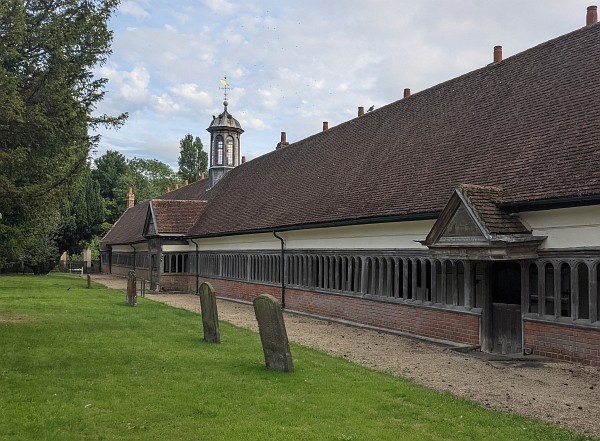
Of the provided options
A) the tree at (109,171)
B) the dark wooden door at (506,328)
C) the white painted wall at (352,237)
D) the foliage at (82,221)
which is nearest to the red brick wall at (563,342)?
the dark wooden door at (506,328)

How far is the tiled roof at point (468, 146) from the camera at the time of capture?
11758 mm

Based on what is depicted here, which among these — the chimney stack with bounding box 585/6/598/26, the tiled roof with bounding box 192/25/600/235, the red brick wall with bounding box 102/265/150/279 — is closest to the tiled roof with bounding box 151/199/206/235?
the tiled roof with bounding box 192/25/600/235

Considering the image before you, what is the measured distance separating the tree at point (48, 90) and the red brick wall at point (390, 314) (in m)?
8.32

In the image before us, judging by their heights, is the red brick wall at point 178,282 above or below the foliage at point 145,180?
below

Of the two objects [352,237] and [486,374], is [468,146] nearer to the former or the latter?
[352,237]

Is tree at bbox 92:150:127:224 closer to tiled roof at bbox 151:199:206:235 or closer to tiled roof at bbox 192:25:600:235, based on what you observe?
tiled roof at bbox 151:199:206:235

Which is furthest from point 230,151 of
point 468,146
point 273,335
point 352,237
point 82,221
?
point 273,335

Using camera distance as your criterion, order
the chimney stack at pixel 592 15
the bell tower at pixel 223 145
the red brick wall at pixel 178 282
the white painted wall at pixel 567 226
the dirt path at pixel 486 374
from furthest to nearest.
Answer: the bell tower at pixel 223 145, the red brick wall at pixel 178 282, the chimney stack at pixel 592 15, the white painted wall at pixel 567 226, the dirt path at pixel 486 374

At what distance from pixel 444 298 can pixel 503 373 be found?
3.47m

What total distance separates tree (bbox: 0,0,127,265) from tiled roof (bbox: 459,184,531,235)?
8.23m

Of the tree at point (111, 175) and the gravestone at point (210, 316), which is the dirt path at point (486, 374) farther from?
the tree at point (111, 175)

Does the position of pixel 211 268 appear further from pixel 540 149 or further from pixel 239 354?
pixel 540 149

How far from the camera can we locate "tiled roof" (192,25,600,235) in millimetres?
11758

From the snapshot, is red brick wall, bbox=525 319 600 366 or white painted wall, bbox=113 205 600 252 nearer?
red brick wall, bbox=525 319 600 366
